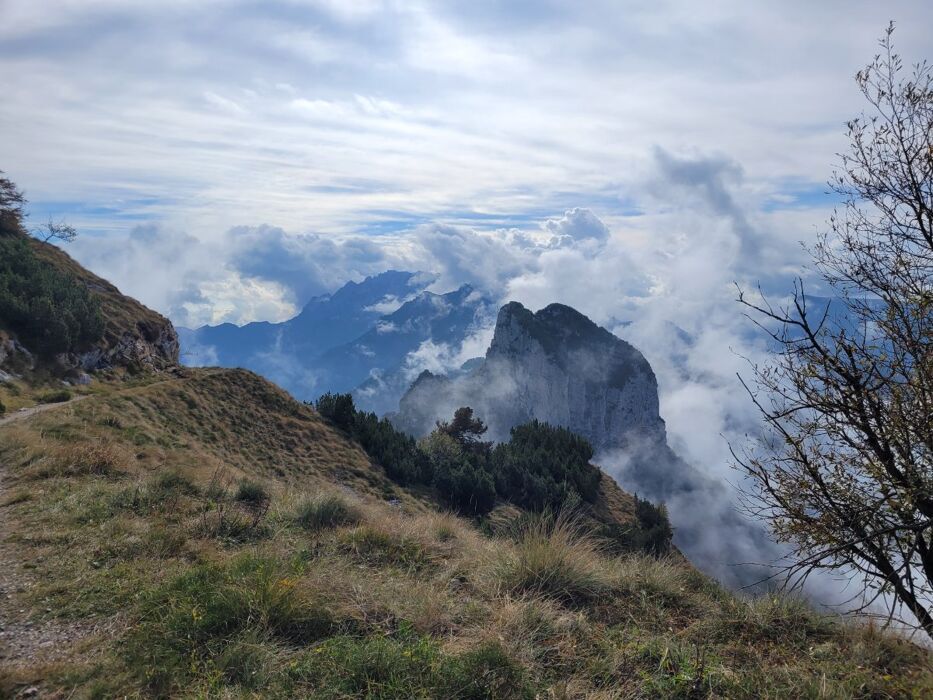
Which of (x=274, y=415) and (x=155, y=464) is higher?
(x=155, y=464)

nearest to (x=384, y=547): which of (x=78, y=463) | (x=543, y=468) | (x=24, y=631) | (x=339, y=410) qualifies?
(x=24, y=631)

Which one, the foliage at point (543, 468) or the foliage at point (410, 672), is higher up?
the foliage at point (410, 672)

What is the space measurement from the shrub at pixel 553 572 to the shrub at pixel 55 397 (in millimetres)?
26817

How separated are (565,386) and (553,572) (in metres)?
180

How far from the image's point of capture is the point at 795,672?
5.04 metres

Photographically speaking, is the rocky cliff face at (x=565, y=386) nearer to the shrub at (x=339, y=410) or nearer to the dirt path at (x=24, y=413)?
the shrub at (x=339, y=410)

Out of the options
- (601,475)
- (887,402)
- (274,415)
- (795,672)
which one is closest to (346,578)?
(795,672)

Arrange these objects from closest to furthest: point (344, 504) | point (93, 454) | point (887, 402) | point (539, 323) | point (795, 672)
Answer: point (795, 672)
point (887, 402)
point (344, 504)
point (93, 454)
point (539, 323)

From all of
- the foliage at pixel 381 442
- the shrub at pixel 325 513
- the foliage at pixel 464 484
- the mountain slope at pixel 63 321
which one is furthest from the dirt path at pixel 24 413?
the foliage at pixel 464 484

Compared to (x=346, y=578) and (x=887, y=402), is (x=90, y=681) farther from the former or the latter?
(x=887, y=402)

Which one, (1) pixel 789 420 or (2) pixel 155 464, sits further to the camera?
(2) pixel 155 464

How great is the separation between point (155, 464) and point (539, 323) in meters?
186

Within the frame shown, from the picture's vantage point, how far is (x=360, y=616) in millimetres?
5820

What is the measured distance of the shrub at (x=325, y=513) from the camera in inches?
367
